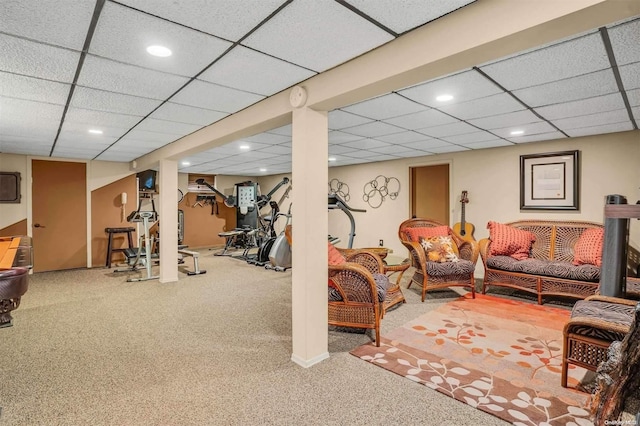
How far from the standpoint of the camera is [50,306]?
413 centimetres

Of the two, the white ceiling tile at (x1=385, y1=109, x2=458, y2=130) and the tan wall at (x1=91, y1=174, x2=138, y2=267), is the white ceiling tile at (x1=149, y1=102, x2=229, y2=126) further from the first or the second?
the tan wall at (x1=91, y1=174, x2=138, y2=267)

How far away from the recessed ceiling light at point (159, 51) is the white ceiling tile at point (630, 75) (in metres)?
3.02

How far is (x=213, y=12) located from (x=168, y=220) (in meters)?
4.39

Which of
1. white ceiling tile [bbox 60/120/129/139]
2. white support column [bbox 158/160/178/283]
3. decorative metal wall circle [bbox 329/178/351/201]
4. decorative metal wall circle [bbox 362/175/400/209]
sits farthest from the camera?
decorative metal wall circle [bbox 329/178/351/201]

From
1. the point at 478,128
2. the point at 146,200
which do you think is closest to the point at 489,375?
the point at 478,128

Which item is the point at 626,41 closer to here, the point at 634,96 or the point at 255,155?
the point at 634,96

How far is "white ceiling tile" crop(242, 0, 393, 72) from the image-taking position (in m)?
1.64

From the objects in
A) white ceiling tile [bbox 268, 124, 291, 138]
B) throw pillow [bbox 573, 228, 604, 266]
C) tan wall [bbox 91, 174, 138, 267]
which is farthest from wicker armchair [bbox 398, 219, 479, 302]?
tan wall [bbox 91, 174, 138, 267]

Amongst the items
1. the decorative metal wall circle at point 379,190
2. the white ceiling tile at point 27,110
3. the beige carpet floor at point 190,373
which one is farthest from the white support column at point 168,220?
the decorative metal wall circle at point 379,190

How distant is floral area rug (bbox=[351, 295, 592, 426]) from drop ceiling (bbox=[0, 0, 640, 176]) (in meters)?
2.19

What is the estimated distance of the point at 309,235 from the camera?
2510 mm

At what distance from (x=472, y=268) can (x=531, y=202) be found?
5.81ft

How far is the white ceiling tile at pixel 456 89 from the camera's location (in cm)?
252

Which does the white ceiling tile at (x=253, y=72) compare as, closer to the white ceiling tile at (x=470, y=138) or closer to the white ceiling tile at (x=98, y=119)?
the white ceiling tile at (x=98, y=119)
